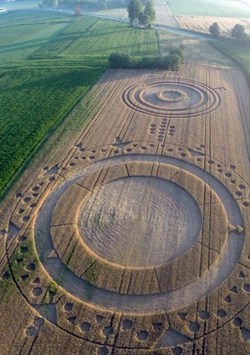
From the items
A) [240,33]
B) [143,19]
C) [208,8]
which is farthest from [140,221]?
[208,8]

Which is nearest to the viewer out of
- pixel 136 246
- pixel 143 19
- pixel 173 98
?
pixel 136 246

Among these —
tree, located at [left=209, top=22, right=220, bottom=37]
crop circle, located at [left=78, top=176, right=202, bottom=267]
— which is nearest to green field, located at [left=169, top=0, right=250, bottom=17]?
tree, located at [left=209, top=22, right=220, bottom=37]

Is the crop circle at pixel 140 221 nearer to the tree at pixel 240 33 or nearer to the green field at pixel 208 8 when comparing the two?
the tree at pixel 240 33

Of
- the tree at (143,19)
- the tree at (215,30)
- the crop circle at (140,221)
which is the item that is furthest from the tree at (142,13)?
the crop circle at (140,221)

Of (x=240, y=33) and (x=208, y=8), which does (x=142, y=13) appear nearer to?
(x=240, y=33)

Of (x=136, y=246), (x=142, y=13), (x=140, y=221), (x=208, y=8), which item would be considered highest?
(x=208, y=8)

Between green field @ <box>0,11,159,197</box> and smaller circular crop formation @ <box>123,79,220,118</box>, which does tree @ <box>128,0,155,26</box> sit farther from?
smaller circular crop formation @ <box>123,79,220,118</box>
